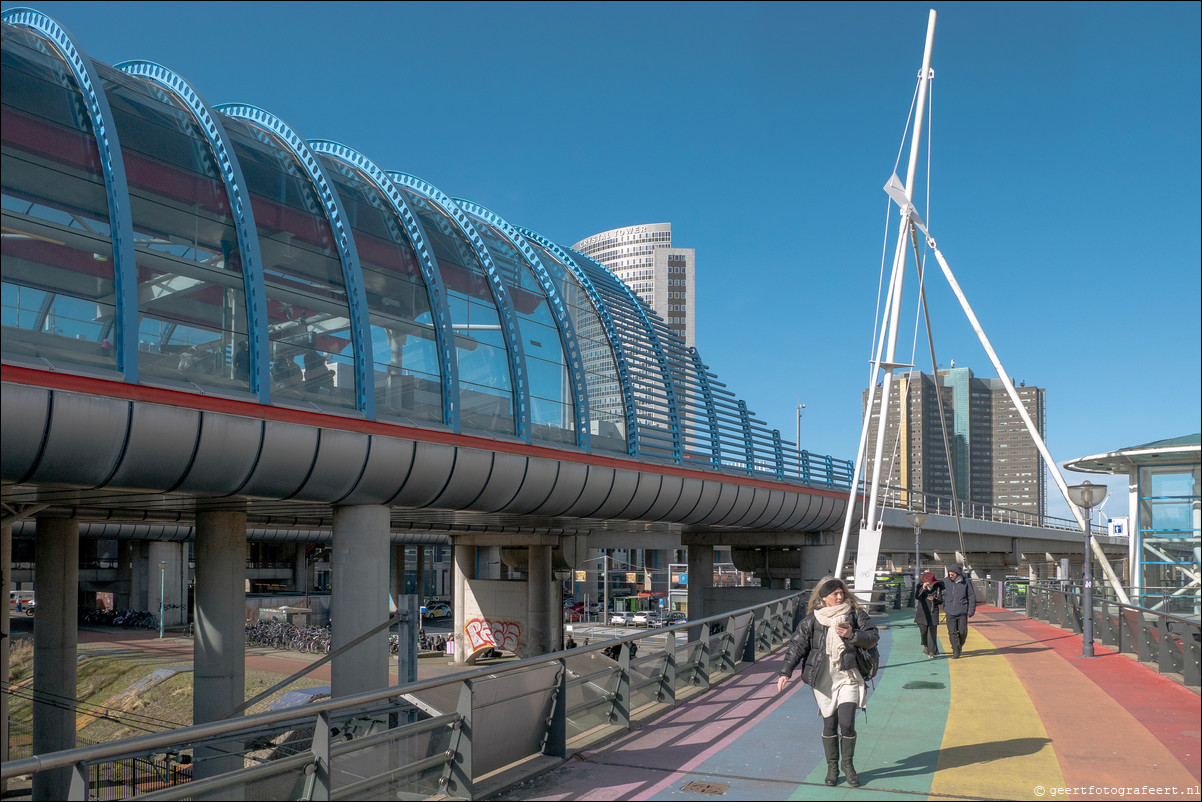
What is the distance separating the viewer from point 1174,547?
9562 millimetres

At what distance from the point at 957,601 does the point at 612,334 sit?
1165 cm

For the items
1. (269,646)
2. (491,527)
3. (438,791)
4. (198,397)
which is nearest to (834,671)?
(438,791)

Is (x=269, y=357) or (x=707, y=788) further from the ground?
(x=269, y=357)

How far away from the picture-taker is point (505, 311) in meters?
20.9

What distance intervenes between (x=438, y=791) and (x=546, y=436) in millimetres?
13435

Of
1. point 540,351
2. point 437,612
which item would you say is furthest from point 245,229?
point 437,612

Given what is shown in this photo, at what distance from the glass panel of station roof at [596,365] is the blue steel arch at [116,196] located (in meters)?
11.1

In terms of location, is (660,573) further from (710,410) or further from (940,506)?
(710,410)

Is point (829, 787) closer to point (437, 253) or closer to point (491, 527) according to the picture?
point (437, 253)

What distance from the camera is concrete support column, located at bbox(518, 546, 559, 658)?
41.6 metres

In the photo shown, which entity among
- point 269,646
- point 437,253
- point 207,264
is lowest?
point 269,646

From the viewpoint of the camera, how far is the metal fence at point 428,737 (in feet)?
20.4

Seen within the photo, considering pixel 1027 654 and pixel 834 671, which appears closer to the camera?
pixel 834 671

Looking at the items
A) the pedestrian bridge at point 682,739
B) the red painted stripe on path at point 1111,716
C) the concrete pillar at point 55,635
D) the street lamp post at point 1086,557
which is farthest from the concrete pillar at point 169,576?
the street lamp post at point 1086,557
